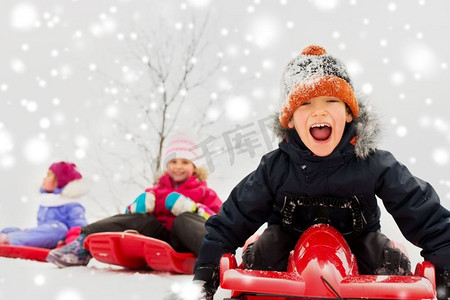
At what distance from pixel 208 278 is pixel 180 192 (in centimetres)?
117

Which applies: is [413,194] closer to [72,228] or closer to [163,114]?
[72,228]

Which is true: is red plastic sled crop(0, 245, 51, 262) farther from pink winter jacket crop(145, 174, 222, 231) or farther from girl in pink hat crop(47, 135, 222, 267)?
pink winter jacket crop(145, 174, 222, 231)

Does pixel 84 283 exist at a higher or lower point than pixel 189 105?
lower

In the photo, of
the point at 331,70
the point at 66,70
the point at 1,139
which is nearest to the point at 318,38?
the point at 66,70

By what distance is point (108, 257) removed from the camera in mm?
1987

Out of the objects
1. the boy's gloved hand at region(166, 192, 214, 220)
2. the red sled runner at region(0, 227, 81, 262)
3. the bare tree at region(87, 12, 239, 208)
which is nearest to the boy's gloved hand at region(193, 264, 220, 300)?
the boy's gloved hand at region(166, 192, 214, 220)

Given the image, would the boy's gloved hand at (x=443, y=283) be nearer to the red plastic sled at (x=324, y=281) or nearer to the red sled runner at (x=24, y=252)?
the red plastic sled at (x=324, y=281)

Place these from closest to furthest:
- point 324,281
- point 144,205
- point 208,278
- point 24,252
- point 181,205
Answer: point 324,281 < point 208,278 < point 181,205 < point 144,205 < point 24,252

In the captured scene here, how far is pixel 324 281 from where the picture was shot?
0.89 metres

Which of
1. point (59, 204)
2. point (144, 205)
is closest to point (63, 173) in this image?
point (59, 204)

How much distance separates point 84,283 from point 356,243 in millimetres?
930

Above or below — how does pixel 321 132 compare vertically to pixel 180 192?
above

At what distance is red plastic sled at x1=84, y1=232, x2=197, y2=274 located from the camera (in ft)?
6.14

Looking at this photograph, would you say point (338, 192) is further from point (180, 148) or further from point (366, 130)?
point (180, 148)
